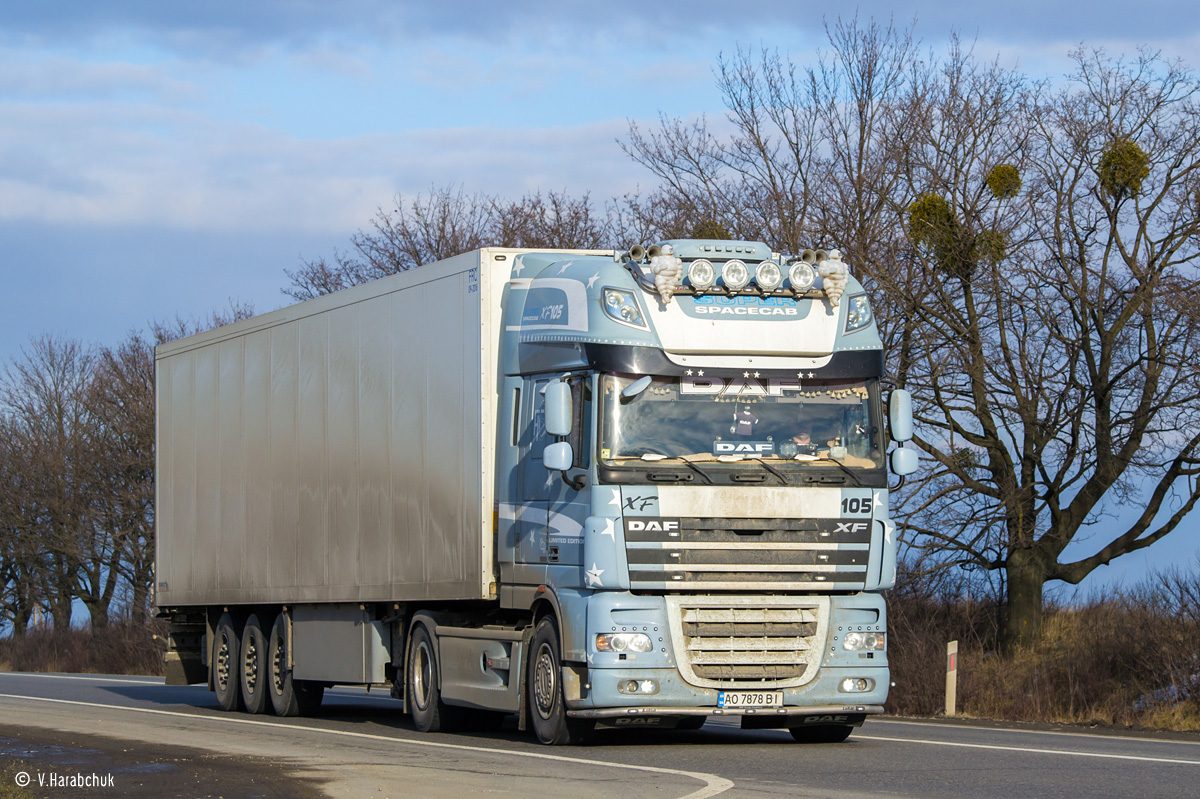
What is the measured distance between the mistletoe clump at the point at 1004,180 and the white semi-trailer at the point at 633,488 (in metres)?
11.3

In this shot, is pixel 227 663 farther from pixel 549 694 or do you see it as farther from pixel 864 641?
pixel 864 641

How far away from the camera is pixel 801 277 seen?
13703 millimetres

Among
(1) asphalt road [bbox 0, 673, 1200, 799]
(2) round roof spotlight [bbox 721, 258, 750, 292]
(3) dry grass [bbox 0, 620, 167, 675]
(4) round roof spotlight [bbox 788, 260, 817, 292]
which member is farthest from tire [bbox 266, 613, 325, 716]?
(3) dry grass [bbox 0, 620, 167, 675]

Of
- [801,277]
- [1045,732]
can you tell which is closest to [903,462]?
[801,277]

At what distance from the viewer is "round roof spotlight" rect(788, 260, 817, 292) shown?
538 inches

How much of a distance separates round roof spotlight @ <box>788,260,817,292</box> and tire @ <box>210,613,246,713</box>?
993 centimetres

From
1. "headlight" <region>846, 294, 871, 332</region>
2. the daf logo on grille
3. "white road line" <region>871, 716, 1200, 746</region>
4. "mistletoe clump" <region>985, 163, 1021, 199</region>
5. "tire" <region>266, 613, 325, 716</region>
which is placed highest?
"mistletoe clump" <region>985, 163, 1021, 199</region>

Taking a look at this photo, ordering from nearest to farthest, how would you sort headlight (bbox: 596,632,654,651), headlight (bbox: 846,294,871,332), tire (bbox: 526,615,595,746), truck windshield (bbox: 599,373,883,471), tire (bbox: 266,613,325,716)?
headlight (bbox: 596,632,654,651) < truck windshield (bbox: 599,373,883,471) < tire (bbox: 526,615,595,746) < headlight (bbox: 846,294,871,332) < tire (bbox: 266,613,325,716)

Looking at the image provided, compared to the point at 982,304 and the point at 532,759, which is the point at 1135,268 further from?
the point at 532,759

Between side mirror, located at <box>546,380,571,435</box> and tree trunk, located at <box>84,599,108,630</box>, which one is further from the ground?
side mirror, located at <box>546,380,571,435</box>

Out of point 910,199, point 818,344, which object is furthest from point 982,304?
point 818,344

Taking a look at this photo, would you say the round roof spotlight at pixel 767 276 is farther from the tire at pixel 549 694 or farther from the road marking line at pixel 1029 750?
the road marking line at pixel 1029 750

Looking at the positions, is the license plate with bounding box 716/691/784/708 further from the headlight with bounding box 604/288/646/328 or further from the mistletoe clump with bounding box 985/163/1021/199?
the mistletoe clump with bounding box 985/163/1021/199

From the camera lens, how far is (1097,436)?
24859 millimetres
